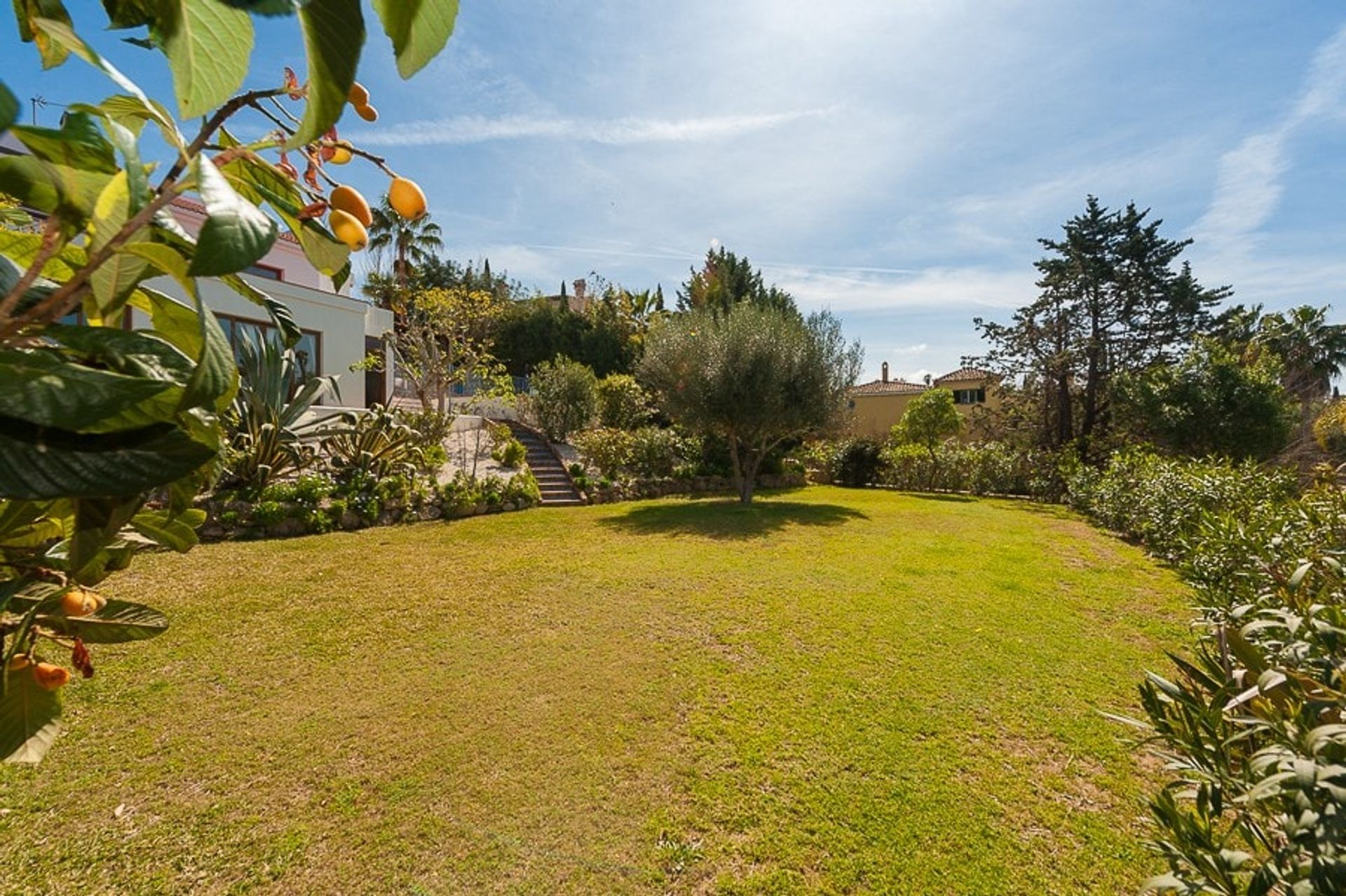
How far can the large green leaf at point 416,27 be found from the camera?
0.49 meters

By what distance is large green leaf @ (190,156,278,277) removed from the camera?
1.15ft

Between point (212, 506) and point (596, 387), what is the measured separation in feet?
37.3

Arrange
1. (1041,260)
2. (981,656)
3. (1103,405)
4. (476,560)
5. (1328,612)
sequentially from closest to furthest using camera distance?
(1328,612)
(981,656)
(476,560)
(1103,405)
(1041,260)

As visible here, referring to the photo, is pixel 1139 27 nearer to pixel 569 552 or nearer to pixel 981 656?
pixel 981 656

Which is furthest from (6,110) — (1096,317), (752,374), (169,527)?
(1096,317)

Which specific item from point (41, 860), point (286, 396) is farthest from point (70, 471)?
point (286, 396)

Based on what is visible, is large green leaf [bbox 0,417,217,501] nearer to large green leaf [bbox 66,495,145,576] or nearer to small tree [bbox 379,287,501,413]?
large green leaf [bbox 66,495,145,576]

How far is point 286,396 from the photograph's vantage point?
30.9ft

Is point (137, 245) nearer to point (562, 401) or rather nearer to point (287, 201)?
point (287, 201)

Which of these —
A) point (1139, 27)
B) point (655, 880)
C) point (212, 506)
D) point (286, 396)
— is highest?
point (1139, 27)

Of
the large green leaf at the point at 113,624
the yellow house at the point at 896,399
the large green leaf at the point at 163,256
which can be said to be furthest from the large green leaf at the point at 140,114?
the yellow house at the point at 896,399

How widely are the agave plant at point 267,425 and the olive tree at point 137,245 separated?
8455mm

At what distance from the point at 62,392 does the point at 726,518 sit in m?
10.6

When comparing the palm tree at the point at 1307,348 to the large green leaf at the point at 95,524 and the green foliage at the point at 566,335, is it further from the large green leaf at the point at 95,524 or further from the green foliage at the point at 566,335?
the large green leaf at the point at 95,524
